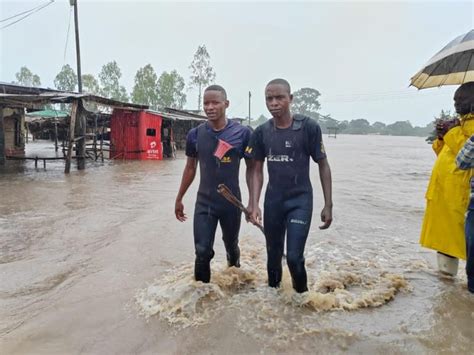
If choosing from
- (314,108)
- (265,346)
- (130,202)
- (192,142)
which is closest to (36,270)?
(192,142)

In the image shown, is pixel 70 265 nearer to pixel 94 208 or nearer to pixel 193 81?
pixel 94 208

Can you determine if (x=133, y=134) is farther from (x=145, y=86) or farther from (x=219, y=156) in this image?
(x=145, y=86)

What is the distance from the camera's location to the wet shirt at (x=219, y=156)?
333 cm

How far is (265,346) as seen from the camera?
2.77m

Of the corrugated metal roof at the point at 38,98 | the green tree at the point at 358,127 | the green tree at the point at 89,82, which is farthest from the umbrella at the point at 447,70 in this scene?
the green tree at the point at 358,127

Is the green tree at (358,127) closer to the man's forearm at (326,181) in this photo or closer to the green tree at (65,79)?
the green tree at (65,79)

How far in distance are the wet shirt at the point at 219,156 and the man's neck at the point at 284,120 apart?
13.6 inches

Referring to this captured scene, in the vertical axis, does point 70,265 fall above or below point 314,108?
below

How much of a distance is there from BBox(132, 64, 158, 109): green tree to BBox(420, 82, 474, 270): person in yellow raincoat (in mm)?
50054

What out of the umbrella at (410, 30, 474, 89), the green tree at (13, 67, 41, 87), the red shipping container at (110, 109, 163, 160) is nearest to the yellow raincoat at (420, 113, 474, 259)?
the umbrella at (410, 30, 474, 89)

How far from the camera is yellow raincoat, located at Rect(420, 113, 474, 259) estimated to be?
360 centimetres

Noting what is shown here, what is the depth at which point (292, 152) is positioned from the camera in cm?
312

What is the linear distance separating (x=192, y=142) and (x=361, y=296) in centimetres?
217

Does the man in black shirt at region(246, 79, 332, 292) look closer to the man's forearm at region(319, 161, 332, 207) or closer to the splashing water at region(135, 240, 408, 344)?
the man's forearm at region(319, 161, 332, 207)
